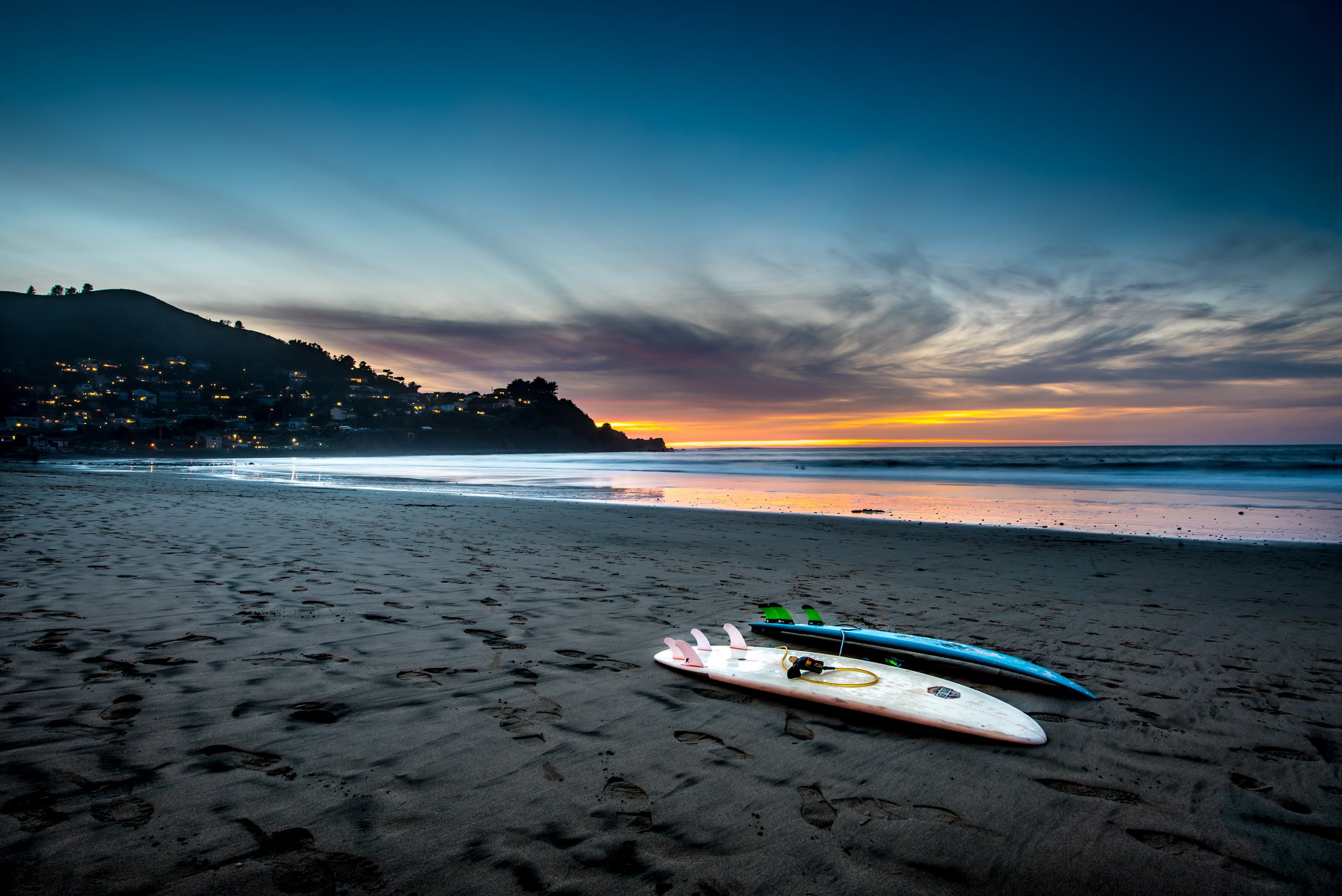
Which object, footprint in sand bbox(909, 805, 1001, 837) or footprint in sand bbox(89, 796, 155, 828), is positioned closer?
footprint in sand bbox(89, 796, 155, 828)

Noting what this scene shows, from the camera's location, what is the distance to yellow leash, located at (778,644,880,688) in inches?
141

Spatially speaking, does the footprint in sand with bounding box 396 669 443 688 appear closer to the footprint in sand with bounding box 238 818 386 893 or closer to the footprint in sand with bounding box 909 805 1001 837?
the footprint in sand with bounding box 238 818 386 893

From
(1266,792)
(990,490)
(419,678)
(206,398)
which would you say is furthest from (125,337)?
(1266,792)

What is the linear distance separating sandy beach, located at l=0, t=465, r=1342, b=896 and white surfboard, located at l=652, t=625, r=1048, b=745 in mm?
97

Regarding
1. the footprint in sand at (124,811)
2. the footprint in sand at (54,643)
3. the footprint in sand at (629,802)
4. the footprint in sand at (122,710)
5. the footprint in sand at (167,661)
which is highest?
the footprint in sand at (629,802)

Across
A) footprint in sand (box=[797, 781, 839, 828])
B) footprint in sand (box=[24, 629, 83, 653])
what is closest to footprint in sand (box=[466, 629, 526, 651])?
footprint in sand (box=[797, 781, 839, 828])

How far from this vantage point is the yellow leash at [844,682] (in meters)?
3.58

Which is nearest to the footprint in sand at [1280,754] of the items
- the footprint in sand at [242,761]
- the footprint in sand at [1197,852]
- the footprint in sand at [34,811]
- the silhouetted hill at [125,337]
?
the footprint in sand at [1197,852]

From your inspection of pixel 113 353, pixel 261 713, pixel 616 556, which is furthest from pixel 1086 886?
pixel 113 353

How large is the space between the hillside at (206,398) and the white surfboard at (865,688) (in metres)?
97.0

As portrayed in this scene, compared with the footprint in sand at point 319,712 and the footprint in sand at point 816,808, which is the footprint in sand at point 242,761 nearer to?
the footprint in sand at point 319,712

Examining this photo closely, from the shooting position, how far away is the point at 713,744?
293cm

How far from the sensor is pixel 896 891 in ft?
6.25

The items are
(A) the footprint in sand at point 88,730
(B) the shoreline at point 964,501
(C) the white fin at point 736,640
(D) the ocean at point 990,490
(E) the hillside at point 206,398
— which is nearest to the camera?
(A) the footprint in sand at point 88,730
